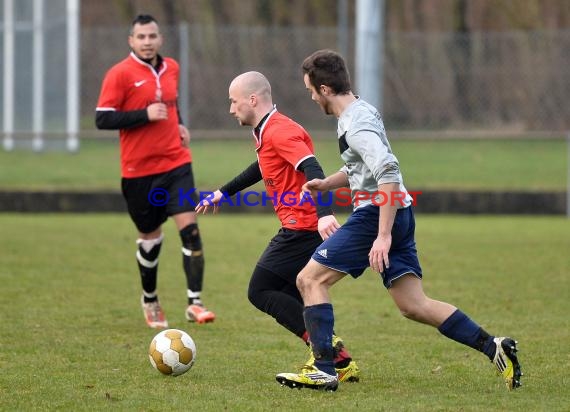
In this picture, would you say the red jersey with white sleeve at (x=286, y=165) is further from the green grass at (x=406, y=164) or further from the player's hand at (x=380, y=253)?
the green grass at (x=406, y=164)

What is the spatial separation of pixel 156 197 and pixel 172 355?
2.29 m

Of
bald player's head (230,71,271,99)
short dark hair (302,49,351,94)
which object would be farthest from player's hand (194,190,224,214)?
short dark hair (302,49,351,94)

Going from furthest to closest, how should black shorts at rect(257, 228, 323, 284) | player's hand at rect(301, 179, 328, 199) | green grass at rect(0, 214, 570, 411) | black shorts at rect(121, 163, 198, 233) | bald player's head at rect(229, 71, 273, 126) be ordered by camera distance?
black shorts at rect(121, 163, 198, 233) < black shorts at rect(257, 228, 323, 284) < bald player's head at rect(229, 71, 273, 126) < player's hand at rect(301, 179, 328, 199) < green grass at rect(0, 214, 570, 411)

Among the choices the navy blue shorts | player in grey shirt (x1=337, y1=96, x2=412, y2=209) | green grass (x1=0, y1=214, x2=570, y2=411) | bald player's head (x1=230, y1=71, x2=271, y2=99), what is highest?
bald player's head (x1=230, y1=71, x2=271, y2=99)

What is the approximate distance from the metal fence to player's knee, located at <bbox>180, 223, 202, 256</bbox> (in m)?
10.2

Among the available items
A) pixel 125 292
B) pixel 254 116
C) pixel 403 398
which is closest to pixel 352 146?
pixel 254 116

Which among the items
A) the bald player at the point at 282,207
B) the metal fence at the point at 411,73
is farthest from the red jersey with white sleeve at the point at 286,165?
the metal fence at the point at 411,73

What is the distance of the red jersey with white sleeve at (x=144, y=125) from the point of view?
320 inches

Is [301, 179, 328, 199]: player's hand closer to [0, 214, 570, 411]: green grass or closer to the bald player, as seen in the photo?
the bald player

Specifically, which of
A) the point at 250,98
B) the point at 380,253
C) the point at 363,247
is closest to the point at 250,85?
the point at 250,98

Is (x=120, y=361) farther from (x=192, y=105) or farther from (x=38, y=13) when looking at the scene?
(x=38, y=13)

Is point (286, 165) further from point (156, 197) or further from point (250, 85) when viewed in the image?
point (156, 197)

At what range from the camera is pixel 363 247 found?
5.59m

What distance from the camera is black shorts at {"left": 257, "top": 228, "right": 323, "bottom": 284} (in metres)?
6.18
